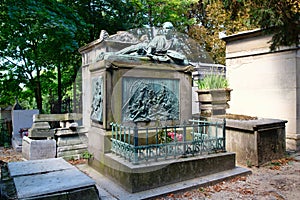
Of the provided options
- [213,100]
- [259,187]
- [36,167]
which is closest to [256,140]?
[259,187]

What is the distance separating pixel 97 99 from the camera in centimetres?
524

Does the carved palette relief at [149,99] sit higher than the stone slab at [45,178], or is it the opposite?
the carved palette relief at [149,99]

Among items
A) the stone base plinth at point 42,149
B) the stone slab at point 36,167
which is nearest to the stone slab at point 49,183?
the stone slab at point 36,167

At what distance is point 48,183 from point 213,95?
5.28 metres

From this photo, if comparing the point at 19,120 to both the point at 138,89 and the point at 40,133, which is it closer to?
the point at 40,133

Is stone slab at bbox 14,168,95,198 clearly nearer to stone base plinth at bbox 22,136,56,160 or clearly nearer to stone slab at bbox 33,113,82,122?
stone base plinth at bbox 22,136,56,160

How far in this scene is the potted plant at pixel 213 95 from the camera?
23.6ft

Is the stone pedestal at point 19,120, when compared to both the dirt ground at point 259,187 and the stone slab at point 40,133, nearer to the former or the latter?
the stone slab at point 40,133

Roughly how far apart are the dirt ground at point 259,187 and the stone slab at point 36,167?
172cm

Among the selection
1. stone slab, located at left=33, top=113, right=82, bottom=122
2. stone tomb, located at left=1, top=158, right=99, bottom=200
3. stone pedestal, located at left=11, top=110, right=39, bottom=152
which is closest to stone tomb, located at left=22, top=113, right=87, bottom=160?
stone slab, located at left=33, top=113, right=82, bottom=122

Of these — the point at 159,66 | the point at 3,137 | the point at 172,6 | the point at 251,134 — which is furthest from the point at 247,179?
the point at 172,6

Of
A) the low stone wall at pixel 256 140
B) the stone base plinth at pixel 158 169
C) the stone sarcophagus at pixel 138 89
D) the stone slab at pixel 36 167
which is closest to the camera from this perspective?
the stone slab at pixel 36 167

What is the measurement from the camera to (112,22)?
41.7 feet

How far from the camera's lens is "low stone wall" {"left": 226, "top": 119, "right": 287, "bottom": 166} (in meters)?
5.43
